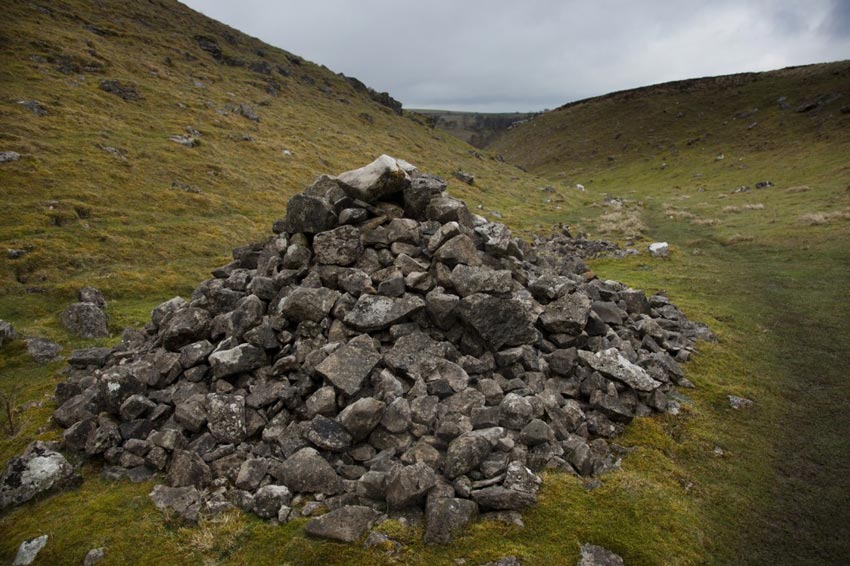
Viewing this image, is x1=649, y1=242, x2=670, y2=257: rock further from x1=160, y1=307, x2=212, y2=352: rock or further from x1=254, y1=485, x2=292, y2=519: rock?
x1=254, y1=485, x2=292, y2=519: rock

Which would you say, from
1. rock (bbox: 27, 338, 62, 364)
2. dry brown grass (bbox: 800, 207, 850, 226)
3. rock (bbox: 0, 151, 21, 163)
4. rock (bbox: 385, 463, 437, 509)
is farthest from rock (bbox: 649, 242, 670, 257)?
rock (bbox: 0, 151, 21, 163)

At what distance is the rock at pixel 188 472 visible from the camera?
12016 millimetres

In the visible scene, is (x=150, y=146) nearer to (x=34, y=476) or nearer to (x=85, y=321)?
(x=85, y=321)

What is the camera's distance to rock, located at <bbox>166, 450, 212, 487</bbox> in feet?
39.4

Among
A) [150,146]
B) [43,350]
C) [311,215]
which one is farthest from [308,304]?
[150,146]

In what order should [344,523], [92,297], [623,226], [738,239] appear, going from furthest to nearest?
[623,226]
[738,239]
[92,297]
[344,523]

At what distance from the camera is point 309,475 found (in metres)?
11.7

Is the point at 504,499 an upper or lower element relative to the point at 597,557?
upper

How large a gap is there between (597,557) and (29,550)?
1295cm

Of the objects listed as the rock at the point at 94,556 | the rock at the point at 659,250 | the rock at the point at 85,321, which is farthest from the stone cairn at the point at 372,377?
the rock at the point at 659,250

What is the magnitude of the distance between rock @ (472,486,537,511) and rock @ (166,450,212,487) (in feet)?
23.5

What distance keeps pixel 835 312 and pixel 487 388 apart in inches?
859

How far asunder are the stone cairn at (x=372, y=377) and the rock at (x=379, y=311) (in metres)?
0.05

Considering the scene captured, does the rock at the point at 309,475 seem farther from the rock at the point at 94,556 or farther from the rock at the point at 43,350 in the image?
the rock at the point at 43,350
